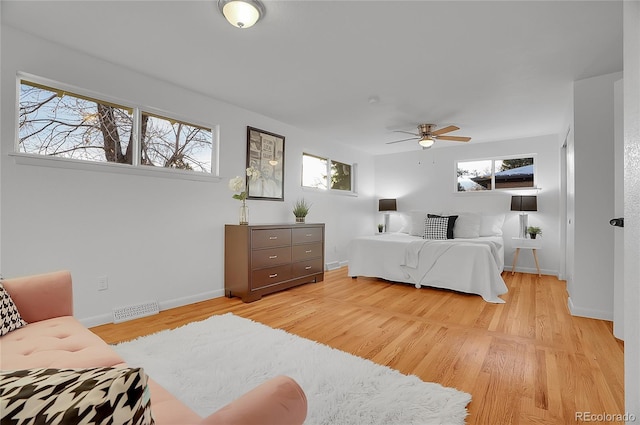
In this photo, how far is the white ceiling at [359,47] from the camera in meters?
2.12

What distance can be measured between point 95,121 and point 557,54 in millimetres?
4212

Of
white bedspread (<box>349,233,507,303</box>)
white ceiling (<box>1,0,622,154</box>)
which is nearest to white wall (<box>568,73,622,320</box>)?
white ceiling (<box>1,0,622,154</box>)

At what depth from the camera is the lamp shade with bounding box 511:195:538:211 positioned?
16.8 ft

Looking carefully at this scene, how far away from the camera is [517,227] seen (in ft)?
18.4

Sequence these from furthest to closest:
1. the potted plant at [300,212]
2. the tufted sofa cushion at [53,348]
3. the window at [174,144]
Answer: the potted plant at [300,212] → the window at [174,144] → the tufted sofa cushion at [53,348]

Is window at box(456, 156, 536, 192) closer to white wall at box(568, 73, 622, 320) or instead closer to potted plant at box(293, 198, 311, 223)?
white wall at box(568, 73, 622, 320)

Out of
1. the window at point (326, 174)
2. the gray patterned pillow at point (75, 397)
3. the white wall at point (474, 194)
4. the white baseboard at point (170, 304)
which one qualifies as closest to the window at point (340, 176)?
the window at point (326, 174)

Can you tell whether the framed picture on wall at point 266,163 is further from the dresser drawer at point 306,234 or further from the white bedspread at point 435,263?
the white bedspread at point 435,263

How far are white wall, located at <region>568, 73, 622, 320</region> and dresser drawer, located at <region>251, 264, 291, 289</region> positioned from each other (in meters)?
3.21

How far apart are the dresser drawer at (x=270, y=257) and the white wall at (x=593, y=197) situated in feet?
10.6

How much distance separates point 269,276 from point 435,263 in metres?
2.24

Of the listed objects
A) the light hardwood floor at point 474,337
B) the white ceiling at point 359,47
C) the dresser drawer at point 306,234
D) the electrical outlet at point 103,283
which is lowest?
the light hardwood floor at point 474,337

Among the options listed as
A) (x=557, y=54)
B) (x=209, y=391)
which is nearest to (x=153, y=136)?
(x=209, y=391)

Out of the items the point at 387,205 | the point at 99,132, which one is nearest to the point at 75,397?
the point at 99,132
